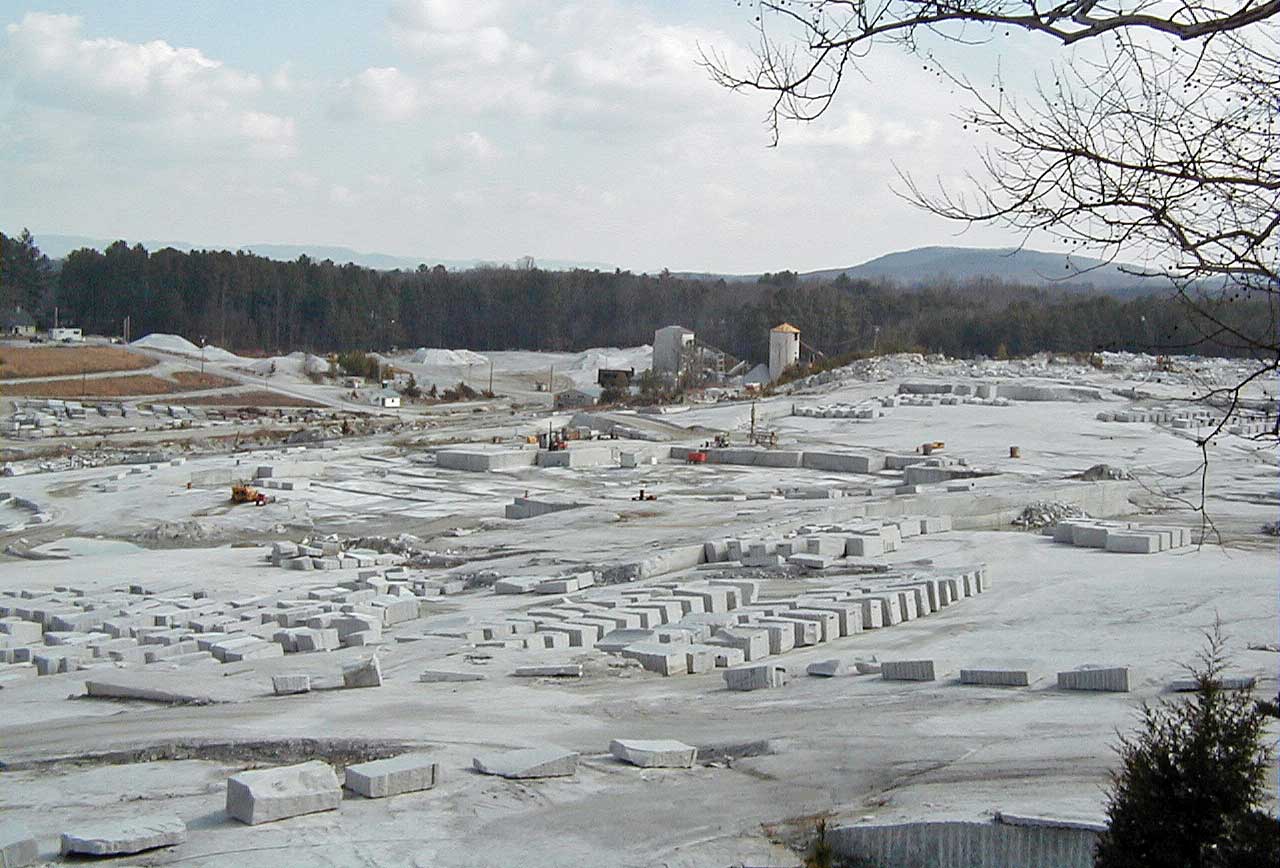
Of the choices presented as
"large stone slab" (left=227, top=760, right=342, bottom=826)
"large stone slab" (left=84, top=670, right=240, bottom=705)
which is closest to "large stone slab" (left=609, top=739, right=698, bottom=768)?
"large stone slab" (left=227, top=760, right=342, bottom=826)

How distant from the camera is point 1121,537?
19.1 meters

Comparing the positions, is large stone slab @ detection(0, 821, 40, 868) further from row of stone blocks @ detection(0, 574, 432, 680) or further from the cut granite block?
row of stone blocks @ detection(0, 574, 432, 680)

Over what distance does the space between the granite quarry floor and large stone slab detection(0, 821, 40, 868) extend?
1.04 feet

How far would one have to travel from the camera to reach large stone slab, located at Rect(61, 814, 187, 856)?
239 inches

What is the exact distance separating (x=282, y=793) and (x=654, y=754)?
235cm

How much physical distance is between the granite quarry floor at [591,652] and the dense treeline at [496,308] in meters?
56.4

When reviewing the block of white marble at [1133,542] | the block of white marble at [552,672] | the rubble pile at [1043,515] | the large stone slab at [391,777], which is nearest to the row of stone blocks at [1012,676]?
the block of white marble at [552,672]

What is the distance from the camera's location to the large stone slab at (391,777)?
7027mm

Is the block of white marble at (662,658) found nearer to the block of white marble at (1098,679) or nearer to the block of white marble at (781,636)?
the block of white marble at (781,636)

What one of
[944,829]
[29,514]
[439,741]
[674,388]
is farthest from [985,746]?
[674,388]

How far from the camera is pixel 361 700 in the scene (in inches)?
416

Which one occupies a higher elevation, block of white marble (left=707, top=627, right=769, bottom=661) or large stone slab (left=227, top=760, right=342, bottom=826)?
large stone slab (left=227, top=760, right=342, bottom=826)

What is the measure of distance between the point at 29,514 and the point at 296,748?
25223mm

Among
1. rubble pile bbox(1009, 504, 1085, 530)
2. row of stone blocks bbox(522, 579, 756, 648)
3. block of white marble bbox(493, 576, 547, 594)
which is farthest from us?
rubble pile bbox(1009, 504, 1085, 530)
